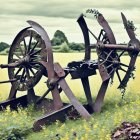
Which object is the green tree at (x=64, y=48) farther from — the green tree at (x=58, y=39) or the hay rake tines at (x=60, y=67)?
the hay rake tines at (x=60, y=67)

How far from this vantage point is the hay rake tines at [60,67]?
47.9 ft

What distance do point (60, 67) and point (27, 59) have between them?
167 cm

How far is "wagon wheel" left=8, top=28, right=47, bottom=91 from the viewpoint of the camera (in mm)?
15523

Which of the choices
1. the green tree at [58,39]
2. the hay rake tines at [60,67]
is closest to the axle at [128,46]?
the hay rake tines at [60,67]

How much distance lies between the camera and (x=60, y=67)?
573 inches

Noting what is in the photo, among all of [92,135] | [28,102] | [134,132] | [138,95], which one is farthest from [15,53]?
[134,132]

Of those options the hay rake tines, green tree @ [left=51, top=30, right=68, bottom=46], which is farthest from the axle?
green tree @ [left=51, top=30, right=68, bottom=46]

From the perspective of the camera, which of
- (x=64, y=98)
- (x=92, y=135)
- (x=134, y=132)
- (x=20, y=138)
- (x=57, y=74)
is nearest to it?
(x=134, y=132)

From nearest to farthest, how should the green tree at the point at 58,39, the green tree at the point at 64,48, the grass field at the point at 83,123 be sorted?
the grass field at the point at 83,123
the green tree at the point at 64,48
the green tree at the point at 58,39

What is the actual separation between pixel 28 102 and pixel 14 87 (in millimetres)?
712

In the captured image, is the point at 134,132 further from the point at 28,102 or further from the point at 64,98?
the point at 64,98

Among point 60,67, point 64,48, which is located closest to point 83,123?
point 60,67

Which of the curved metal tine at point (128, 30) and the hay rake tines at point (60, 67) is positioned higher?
the curved metal tine at point (128, 30)

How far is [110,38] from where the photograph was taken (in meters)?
15.0
